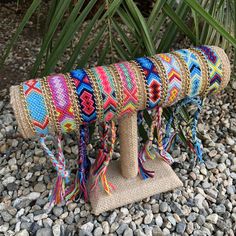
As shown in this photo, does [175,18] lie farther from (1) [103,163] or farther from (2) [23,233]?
(2) [23,233]

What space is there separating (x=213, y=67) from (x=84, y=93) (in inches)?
11.2

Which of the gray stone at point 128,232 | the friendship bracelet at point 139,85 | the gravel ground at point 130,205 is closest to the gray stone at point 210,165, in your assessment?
the gravel ground at point 130,205

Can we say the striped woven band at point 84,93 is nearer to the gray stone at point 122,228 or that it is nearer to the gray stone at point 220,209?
the gray stone at point 122,228

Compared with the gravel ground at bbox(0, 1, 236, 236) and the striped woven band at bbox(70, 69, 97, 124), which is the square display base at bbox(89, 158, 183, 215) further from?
the striped woven band at bbox(70, 69, 97, 124)

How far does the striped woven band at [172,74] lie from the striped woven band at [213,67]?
75mm

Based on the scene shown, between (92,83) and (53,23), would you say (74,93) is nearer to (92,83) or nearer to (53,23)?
(92,83)

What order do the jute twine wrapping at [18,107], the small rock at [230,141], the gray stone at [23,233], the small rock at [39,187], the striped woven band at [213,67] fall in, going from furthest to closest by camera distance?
1. the small rock at [230,141]
2. the small rock at [39,187]
3. the gray stone at [23,233]
4. the striped woven band at [213,67]
5. the jute twine wrapping at [18,107]

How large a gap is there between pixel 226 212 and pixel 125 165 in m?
0.29

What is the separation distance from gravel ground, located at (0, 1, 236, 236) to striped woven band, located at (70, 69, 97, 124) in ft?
1.09

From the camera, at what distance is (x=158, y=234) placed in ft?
3.10

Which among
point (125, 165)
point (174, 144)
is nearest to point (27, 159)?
point (125, 165)

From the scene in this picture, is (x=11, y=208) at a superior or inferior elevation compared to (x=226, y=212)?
inferior

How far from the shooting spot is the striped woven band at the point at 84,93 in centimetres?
75

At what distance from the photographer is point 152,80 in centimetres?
79
